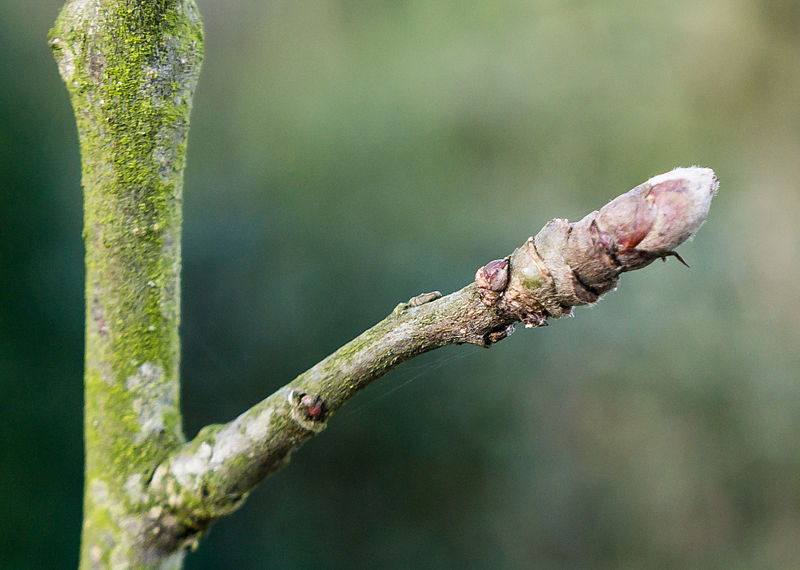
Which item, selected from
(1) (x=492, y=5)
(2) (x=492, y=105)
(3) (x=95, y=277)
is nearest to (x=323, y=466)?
(2) (x=492, y=105)

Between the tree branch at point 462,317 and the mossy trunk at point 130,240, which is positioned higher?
the mossy trunk at point 130,240

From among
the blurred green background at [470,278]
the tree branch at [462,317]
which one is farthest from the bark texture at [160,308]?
the blurred green background at [470,278]

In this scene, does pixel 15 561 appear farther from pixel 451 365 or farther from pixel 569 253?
pixel 569 253

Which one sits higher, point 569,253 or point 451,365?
point 451,365

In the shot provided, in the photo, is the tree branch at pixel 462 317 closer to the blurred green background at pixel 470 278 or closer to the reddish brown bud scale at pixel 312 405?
the reddish brown bud scale at pixel 312 405

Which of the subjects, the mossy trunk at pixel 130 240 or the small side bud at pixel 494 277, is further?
the mossy trunk at pixel 130 240

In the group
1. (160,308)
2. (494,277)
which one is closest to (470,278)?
(160,308)
